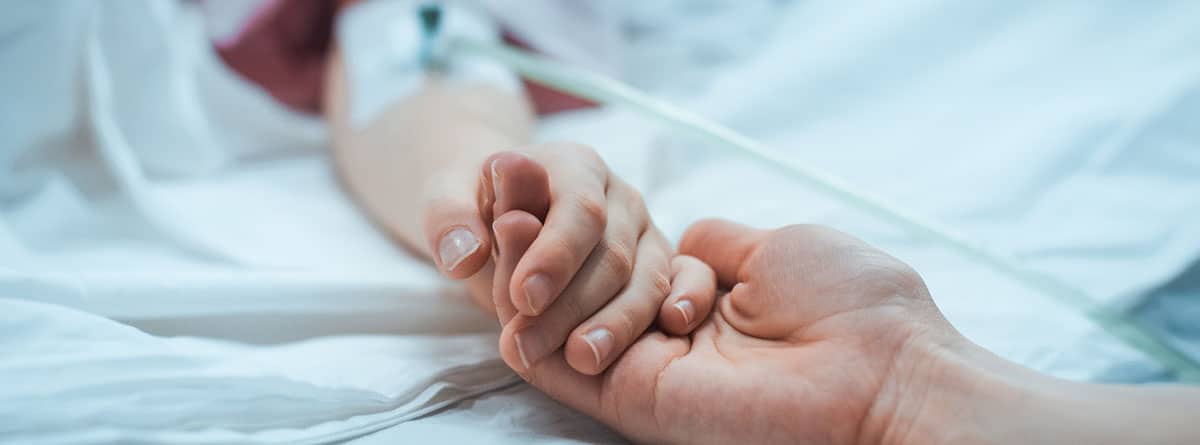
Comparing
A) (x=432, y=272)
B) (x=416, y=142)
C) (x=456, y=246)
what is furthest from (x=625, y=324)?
(x=416, y=142)

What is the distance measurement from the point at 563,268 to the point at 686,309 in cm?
9

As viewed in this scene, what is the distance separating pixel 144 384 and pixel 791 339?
1.14 feet

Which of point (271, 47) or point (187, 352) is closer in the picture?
point (187, 352)

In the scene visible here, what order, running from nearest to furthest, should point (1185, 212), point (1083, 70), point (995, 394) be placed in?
point (995, 394), point (1185, 212), point (1083, 70)

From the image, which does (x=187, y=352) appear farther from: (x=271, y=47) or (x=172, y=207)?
(x=271, y=47)

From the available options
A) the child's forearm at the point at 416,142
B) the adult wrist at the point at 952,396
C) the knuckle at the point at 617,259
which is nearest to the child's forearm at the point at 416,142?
the child's forearm at the point at 416,142

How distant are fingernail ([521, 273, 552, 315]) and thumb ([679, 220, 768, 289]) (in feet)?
0.50

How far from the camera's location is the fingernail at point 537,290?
1.51 ft

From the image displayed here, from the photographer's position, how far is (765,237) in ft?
1.81

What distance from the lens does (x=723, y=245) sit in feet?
1.90

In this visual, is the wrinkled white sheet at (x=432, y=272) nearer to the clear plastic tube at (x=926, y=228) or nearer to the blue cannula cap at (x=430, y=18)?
the clear plastic tube at (x=926, y=228)

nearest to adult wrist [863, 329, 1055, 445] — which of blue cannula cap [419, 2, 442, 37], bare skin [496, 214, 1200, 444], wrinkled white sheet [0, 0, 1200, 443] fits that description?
bare skin [496, 214, 1200, 444]

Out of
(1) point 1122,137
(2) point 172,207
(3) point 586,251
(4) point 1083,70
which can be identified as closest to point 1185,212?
(1) point 1122,137

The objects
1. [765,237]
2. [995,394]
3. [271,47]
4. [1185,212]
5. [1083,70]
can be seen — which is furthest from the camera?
[271,47]
